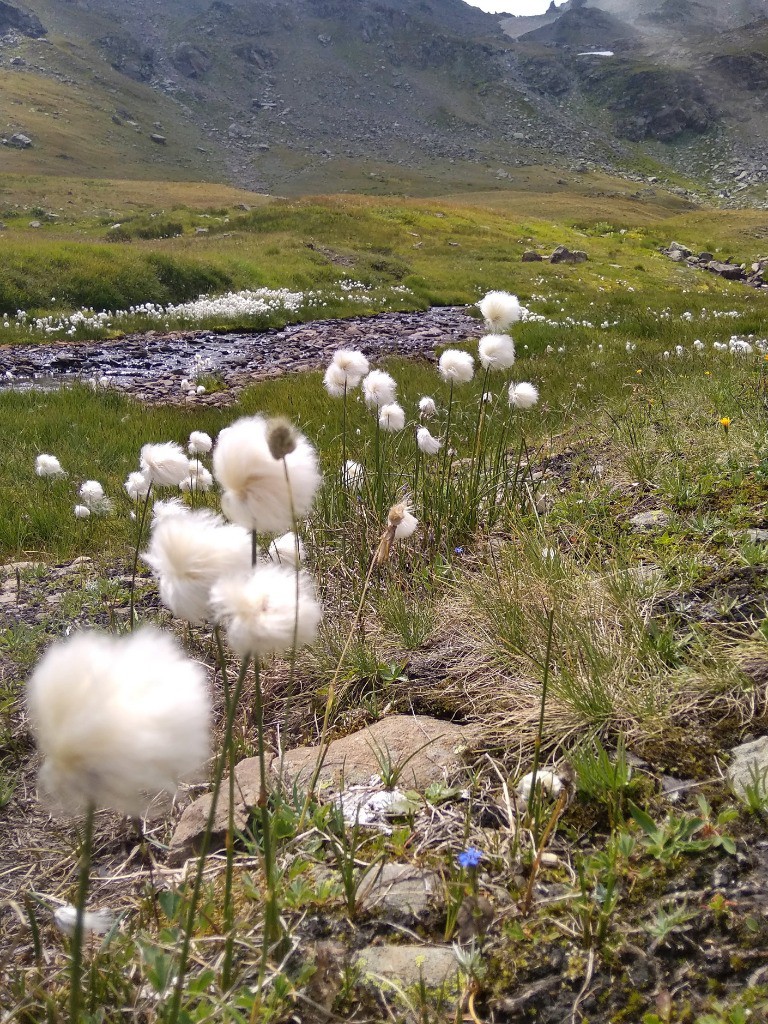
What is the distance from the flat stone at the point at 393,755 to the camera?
2.01m

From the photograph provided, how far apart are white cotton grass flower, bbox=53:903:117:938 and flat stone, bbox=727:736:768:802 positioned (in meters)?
1.59

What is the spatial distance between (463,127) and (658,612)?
5607 inches

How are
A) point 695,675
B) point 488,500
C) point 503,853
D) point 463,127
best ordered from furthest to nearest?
point 463,127
point 488,500
point 695,675
point 503,853

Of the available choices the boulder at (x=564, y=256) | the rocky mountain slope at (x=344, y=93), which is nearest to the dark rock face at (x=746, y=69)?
the rocky mountain slope at (x=344, y=93)

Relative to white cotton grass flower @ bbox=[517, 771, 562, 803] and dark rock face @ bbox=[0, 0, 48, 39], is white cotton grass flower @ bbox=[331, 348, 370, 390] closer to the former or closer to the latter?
white cotton grass flower @ bbox=[517, 771, 562, 803]

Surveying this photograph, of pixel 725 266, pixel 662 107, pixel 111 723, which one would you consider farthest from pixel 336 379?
pixel 662 107

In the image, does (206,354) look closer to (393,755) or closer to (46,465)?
(46,465)

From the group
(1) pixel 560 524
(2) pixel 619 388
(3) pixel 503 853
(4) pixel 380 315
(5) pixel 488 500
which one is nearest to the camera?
(3) pixel 503 853

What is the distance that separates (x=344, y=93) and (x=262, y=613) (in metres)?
159

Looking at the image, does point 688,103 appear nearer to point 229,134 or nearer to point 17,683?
point 229,134

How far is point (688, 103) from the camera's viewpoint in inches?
5079

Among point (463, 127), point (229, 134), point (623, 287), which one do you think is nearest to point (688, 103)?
point (463, 127)

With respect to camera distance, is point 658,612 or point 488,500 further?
point 488,500

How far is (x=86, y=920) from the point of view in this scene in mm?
1572
